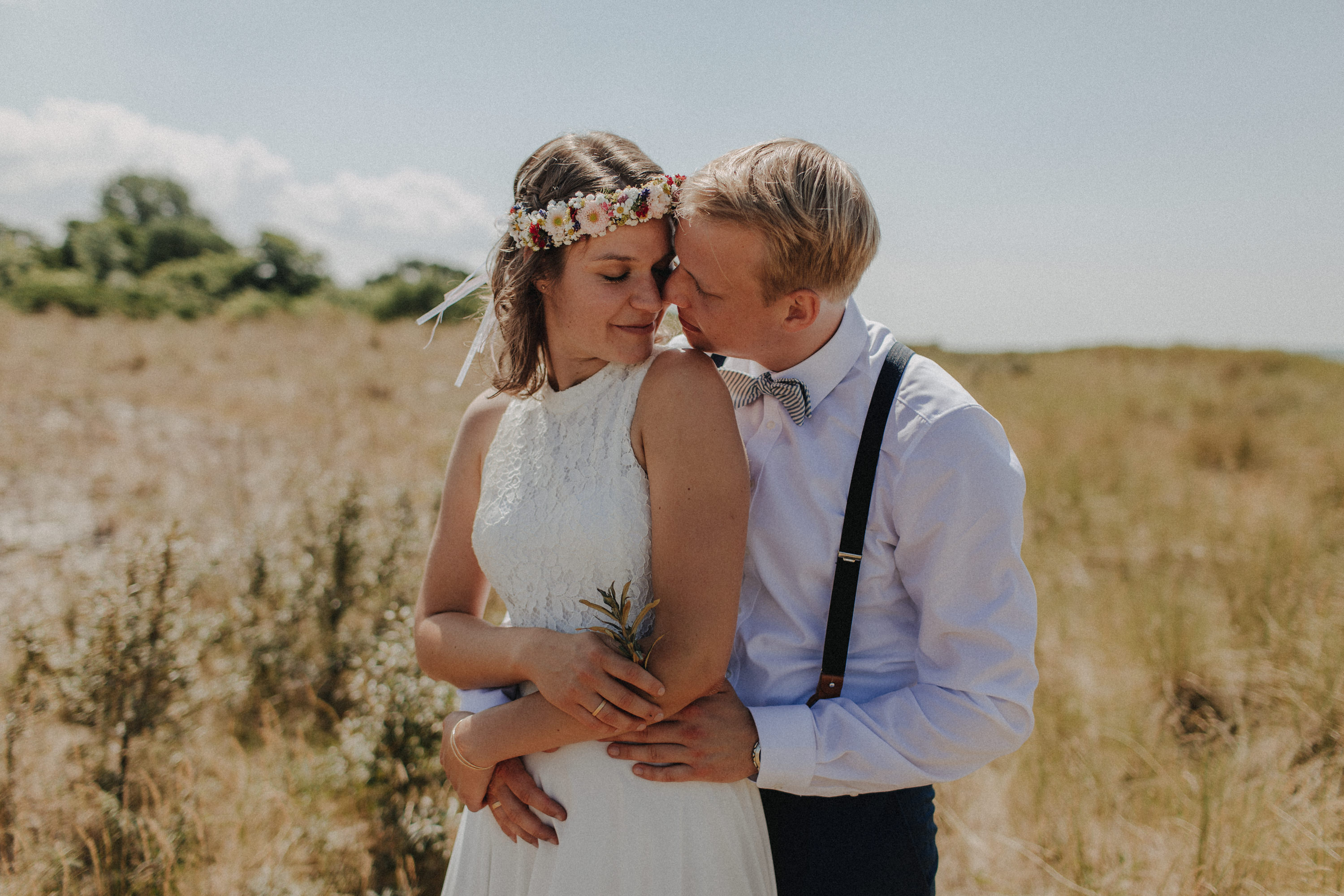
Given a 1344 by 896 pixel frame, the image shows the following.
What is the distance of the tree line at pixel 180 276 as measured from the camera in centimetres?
2114

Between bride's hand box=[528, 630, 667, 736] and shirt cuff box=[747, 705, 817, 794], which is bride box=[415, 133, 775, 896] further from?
shirt cuff box=[747, 705, 817, 794]

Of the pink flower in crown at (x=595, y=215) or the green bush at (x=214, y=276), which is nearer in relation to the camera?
the pink flower in crown at (x=595, y=215)

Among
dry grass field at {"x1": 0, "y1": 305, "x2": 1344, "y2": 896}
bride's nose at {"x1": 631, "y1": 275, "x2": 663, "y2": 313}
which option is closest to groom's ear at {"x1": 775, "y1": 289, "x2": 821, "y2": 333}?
bride's nose at {"x1": 631, "y1": 275, "x2": 663, "y2": 313}

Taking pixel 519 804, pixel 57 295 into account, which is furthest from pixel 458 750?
pixel 57 295

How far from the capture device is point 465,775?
1.67 meters

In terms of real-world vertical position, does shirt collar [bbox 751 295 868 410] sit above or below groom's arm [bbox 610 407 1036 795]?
above

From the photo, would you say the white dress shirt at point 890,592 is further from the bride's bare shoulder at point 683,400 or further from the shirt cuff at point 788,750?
the bride's bare shoulder at point 683,400

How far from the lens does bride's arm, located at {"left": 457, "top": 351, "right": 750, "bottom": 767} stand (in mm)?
1470

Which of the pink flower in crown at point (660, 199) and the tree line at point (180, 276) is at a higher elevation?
the tree line at point (180, 276)

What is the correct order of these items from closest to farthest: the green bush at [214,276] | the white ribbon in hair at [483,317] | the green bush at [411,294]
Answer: the white ribbon in hair at [483,317] → the green bush at [411,294] → the green bush at [214,276]

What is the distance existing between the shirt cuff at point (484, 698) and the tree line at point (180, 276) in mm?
17581

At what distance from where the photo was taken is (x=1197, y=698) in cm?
404

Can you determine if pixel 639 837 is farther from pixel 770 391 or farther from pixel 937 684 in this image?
pixel 770 391

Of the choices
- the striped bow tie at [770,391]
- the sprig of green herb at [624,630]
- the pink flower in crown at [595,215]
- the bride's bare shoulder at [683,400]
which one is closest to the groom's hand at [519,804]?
the sprig of green herb at [624,630]
